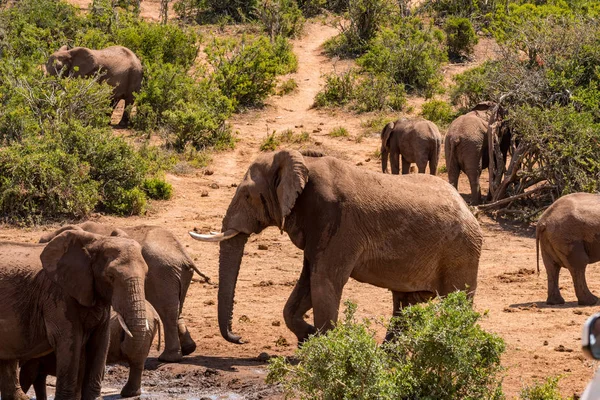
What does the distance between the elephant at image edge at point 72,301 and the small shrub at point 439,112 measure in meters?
12.7

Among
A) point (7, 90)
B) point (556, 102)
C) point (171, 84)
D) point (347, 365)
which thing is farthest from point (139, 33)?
point (347, 365)

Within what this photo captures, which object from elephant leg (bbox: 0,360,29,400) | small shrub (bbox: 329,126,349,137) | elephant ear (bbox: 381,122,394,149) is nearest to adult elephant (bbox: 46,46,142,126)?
small shrub (bbox: 329,126,349,137)

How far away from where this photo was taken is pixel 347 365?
→ 23.6 feet

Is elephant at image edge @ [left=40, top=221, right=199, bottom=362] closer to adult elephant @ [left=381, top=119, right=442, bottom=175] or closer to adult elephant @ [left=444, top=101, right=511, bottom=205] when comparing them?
adult elephant @ [left=444, top=101, right=511, bottom=205]

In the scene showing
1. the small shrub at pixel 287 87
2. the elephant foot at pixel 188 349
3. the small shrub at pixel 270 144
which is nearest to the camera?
the elephant foot at pixel 188 349

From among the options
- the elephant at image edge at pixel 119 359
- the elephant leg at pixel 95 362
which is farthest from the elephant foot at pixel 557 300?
the elephant leg at pixel 95 362

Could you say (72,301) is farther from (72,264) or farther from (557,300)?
(557,300)

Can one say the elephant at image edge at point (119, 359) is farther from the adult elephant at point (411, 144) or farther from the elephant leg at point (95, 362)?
the adult elephant at point (411, 144)

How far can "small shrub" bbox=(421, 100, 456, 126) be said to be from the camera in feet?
65.9

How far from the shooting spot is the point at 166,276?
949cm

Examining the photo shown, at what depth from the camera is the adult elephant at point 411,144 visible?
57.0 ft

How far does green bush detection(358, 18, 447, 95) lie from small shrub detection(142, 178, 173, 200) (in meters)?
7.11

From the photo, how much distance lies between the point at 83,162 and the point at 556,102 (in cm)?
635

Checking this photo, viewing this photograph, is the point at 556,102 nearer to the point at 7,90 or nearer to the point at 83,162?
the point at 83,162
